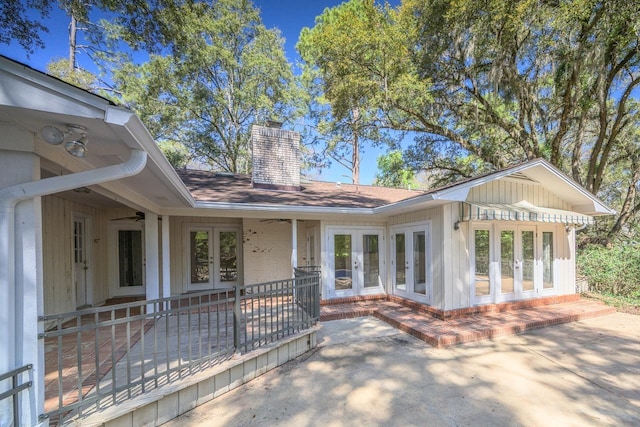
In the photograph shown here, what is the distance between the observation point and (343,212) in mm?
7781

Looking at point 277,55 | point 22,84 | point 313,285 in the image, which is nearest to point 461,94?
point 313,285

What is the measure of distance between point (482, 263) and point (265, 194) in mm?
5854

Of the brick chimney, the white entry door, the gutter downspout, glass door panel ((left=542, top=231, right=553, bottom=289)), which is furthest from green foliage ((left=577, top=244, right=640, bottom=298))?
the white entry door

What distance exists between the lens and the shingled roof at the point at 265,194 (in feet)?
24.9

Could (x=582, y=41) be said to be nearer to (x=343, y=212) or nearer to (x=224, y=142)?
(x=343, y=212)

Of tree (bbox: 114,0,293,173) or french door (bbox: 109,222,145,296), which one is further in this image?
tree (bbox: 114,0,293,173)

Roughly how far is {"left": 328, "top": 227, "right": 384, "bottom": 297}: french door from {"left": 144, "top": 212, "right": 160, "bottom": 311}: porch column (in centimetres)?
416

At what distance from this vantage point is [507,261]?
24.1ft

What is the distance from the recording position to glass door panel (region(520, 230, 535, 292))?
7.55m

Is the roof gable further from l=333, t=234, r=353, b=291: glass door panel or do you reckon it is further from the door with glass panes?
the door with glass panes

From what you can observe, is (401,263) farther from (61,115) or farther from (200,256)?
(61,115)

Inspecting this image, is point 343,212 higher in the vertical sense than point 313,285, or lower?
higher

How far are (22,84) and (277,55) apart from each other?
17.9 m

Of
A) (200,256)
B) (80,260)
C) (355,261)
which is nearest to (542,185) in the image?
(355,261)
